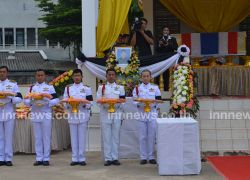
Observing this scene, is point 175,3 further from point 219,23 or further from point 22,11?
point 22,11

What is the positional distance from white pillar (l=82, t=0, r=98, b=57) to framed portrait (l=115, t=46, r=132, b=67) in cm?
57

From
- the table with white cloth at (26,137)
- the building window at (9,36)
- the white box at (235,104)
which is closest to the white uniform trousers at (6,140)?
the table with white cloth at (26,137)

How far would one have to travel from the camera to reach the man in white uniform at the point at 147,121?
29.2 ft

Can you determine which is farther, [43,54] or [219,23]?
[43,54]

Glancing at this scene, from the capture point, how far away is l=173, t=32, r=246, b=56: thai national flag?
14.7m

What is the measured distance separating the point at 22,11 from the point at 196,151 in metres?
37.1

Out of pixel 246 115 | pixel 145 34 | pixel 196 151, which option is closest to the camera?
pixel 196 151

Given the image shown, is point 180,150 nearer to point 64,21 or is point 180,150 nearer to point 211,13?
point 211,13

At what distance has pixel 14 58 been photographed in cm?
3731

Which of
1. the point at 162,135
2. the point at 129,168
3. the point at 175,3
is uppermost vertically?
the point at 175,3

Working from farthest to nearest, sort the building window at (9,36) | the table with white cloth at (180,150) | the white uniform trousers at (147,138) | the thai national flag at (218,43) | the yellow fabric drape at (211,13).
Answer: the building window at (9,36) < the yellow fabric drape at (211,13) < the thai national flag at (218,43) < the white uniform trousers at (147,138) < the table with white cloth at (180,150)

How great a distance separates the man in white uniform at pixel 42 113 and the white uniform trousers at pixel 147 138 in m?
1.54

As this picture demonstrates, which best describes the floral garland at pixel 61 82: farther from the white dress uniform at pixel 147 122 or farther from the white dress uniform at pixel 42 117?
the white dress uniform at pixel 147 122

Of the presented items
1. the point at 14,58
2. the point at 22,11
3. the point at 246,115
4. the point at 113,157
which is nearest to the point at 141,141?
the point at 113,157
